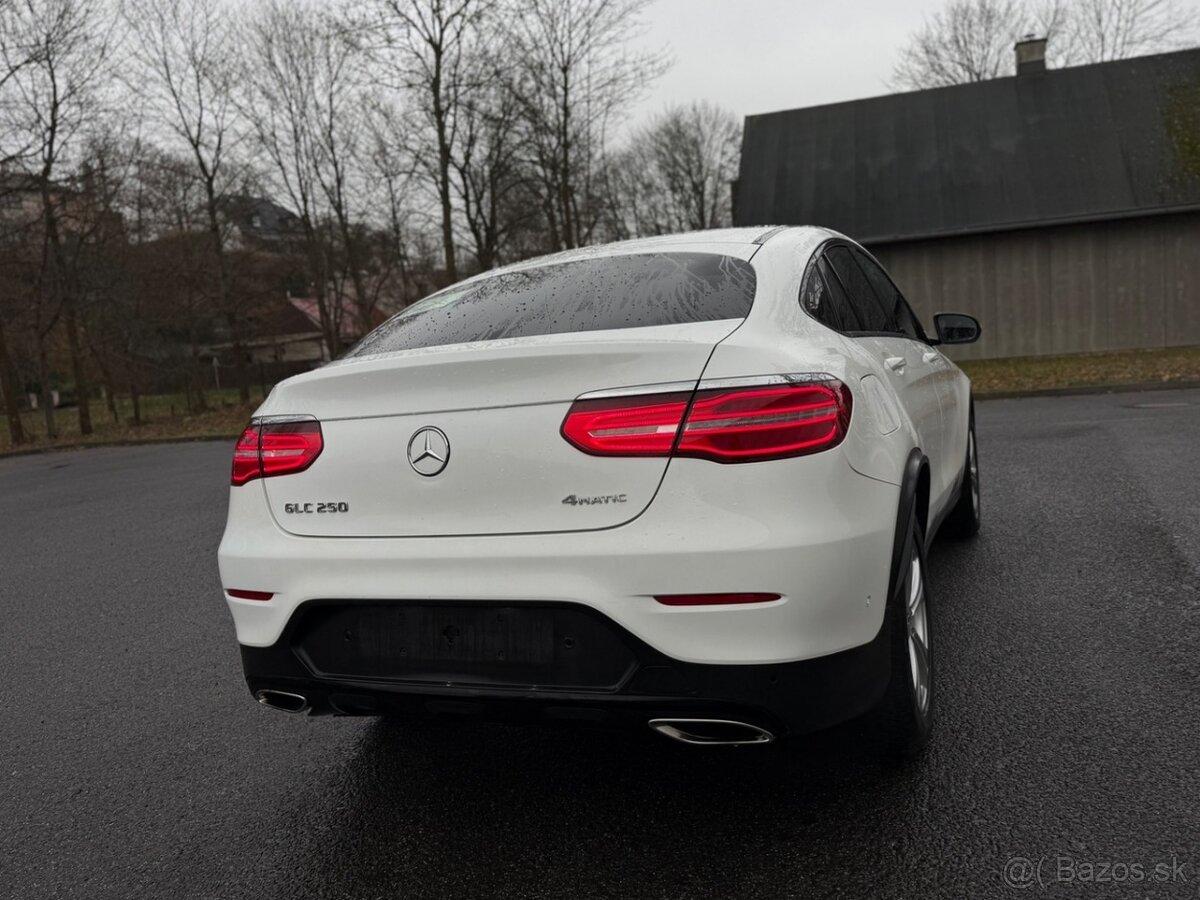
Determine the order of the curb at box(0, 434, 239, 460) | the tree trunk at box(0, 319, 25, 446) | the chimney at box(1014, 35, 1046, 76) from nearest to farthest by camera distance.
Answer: the curb at box(0, 434, 239, 460) < the tree trunk at box(0, 319, 25, 446) < the chimney at box(1014, 35, 1046, 76)

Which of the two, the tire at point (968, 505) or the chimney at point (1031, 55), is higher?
the chimney at point (1031, 55)

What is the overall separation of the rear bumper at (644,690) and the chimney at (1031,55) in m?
27.5

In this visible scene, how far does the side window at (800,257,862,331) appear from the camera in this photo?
2.74 m

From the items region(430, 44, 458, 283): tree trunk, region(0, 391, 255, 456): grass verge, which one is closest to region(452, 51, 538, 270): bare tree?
region(430, 44, 458, 283): tree trunk

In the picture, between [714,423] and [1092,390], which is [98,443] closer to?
[1092,390]

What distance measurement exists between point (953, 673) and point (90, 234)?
2502 centimetres

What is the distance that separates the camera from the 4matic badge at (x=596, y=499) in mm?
2137

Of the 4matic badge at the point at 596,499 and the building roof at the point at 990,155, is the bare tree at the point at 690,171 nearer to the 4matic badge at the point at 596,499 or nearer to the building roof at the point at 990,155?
the building roof at the point at 990,155

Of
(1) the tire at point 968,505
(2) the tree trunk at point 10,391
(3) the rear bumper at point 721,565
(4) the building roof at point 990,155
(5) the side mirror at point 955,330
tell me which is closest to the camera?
(3) the rear bumper at point 721,565

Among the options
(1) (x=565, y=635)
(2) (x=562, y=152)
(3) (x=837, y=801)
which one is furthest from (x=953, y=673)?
(2) (x=562, y=152)

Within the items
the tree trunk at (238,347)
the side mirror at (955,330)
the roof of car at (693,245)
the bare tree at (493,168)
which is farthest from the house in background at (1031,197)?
the roof of car at (693,245)

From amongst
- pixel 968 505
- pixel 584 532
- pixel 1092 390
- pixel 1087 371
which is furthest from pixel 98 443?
pixel 584 532

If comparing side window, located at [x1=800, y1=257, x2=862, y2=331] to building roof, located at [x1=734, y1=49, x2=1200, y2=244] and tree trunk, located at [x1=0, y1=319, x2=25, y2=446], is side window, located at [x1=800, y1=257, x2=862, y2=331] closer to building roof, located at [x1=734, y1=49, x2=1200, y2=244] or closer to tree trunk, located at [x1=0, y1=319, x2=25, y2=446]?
building roof, located at [x1=734, y1=49, x2=1200, y2=244]

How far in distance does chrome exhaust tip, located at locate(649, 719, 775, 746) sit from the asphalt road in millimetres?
347
